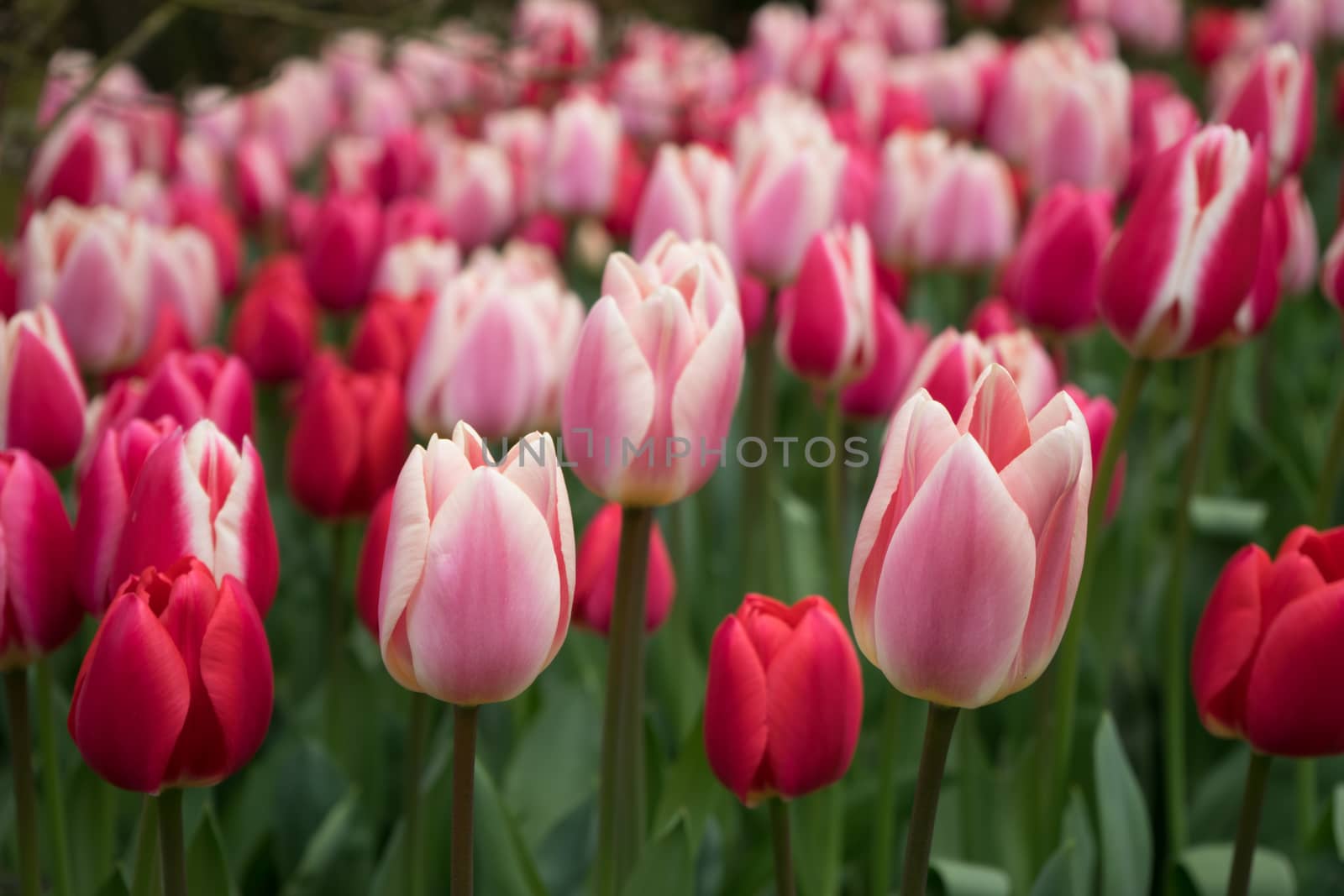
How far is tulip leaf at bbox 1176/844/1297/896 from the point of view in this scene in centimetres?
127

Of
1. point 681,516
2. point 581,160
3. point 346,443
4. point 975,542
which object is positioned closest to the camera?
point 975,542

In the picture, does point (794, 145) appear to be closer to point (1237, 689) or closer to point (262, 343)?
point (262, 343)

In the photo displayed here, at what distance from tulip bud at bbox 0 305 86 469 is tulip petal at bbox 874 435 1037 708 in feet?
2.65

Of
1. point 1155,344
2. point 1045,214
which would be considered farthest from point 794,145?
point 1155,344

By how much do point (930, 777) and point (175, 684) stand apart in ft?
1.52

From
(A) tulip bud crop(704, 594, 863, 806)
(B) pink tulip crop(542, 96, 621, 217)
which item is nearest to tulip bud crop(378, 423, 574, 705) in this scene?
(A) tulip bud crop(704, 594, 863, 806)

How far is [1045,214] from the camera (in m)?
1.57

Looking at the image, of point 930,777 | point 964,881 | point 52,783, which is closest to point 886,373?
point 964,881

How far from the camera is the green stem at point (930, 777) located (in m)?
0.81

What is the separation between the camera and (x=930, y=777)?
81 centimetres

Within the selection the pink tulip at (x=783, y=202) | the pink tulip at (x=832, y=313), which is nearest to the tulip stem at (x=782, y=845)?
the pink tulip at (x=832, y=313)

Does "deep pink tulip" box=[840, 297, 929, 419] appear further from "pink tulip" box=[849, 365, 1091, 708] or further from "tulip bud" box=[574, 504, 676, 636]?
"pink tulip" box=[849, 365, 1091, 708]

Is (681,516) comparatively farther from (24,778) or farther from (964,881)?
(24,778)

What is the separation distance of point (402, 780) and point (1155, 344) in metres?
1.04
